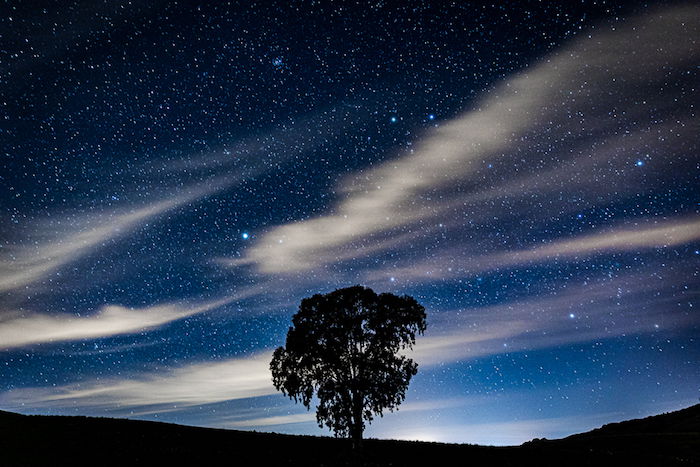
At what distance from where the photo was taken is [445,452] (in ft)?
137

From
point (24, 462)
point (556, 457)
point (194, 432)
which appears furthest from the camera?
point (194, 432)

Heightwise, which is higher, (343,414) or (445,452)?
(343,414)

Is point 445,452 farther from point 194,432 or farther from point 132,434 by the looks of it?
point 132,434

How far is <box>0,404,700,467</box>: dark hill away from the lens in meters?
30.9

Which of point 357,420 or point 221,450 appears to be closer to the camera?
point 221,450

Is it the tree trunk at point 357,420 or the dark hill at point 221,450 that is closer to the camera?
the dark hill at point 221,450

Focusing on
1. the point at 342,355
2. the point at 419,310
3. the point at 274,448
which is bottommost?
the point at 274,448

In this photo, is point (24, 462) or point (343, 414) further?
point (343, 414)

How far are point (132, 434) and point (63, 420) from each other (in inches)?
366

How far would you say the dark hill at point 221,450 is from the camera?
30875 millimetres

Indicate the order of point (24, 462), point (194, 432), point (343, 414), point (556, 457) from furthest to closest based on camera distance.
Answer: point (194, 432), point (556, 457), point (343, 414), point (24, 462)

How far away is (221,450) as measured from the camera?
3534 centimetres

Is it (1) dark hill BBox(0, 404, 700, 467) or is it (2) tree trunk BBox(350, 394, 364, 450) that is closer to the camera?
(1) dark hill BBox(0, 404, 700, 467)

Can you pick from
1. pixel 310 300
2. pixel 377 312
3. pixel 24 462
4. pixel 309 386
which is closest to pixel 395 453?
pixel 309 386
